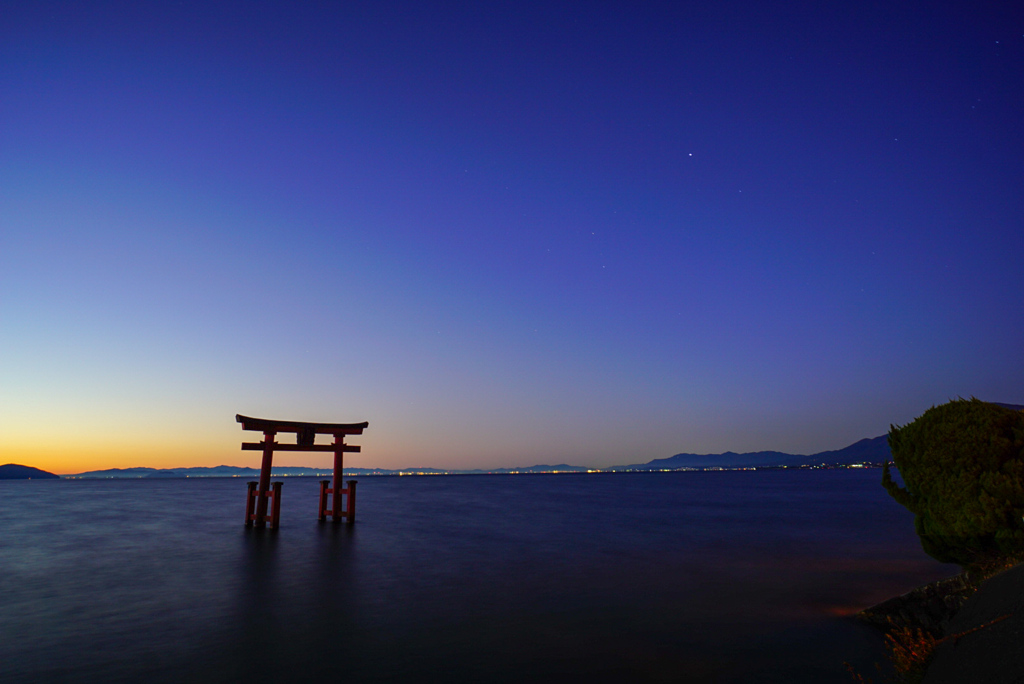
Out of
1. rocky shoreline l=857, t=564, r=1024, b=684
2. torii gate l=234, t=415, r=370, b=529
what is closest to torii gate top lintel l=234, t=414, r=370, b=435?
torii gate l=234, t=415, r=370, b=529

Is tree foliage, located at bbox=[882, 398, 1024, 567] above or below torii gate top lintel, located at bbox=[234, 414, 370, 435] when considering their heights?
below

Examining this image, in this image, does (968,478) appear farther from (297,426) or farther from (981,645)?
(297,426)

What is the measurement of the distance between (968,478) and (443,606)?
374 inches

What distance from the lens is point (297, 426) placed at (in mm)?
22828

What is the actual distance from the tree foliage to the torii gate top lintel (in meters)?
19.6

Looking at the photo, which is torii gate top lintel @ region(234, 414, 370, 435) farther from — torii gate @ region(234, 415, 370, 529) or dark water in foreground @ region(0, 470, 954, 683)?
dark water in foreground @ region(0, 470, 954, 683)

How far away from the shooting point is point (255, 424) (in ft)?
70.3

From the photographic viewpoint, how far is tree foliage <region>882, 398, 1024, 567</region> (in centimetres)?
734

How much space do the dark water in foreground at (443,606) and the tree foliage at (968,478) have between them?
7.21 ft

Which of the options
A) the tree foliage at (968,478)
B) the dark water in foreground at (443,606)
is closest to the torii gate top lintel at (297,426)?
the dark water in foreground at (443,606)

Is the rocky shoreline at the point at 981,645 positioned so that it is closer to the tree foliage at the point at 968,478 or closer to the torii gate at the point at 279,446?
the tree foliage at the point at 968,478

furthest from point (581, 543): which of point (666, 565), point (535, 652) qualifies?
point (535, 652)

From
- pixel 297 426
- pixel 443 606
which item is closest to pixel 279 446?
pixel 297 426

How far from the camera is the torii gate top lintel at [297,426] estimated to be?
70.2 ft
